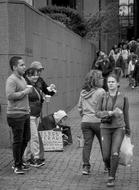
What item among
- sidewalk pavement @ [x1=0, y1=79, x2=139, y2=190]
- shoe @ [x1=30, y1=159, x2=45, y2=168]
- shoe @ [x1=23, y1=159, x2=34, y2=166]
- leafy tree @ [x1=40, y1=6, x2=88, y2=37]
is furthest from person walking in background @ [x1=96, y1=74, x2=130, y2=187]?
leafy tree @ [x1=40, y1=6, x2=88, y2=37]

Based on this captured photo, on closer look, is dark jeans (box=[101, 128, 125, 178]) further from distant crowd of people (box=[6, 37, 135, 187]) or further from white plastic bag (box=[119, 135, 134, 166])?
white plastic bag (box=[119, 135, 134, 166])

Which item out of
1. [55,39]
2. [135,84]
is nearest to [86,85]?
[55,39]

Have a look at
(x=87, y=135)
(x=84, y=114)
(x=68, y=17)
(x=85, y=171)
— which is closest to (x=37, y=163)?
(x=85, y=171)

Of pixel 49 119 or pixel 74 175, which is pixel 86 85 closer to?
pixel 74 175

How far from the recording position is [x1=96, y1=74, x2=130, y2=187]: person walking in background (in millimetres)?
7031

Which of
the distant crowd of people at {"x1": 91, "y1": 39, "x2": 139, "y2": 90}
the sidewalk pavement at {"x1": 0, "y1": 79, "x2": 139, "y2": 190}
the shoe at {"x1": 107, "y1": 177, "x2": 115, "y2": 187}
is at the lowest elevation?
the sidewalk pavement at {"x1": 0, "y1": 79, "x2": 139, "y2": 190}

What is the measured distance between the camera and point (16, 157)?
7.76 m

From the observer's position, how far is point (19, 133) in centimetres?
771

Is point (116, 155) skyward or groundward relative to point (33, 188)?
skyward

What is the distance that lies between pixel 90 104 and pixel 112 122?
751 mm

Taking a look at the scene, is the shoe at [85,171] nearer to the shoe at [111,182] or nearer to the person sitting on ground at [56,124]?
the shoe at [111,182]

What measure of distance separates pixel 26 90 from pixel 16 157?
3.45ft

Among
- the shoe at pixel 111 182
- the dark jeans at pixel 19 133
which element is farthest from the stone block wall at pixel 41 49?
the shoe at pixel 111 182

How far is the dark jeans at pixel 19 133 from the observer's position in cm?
769
